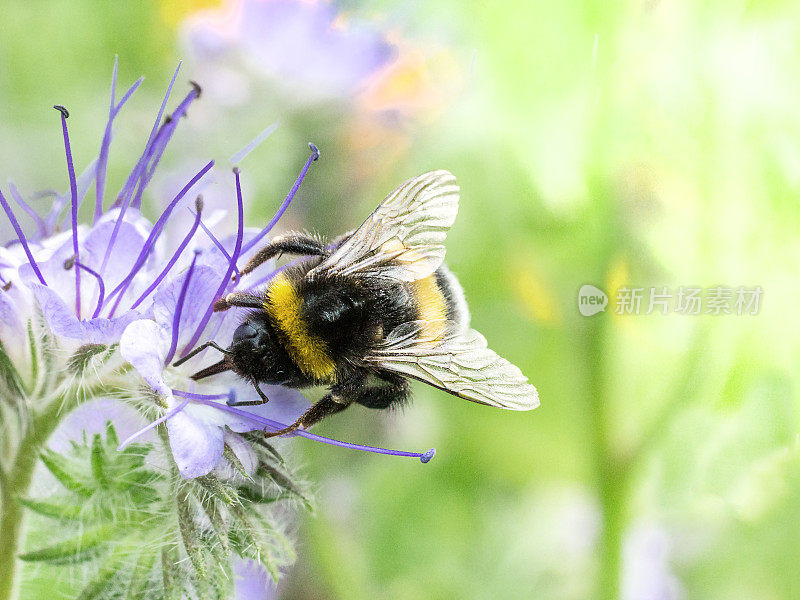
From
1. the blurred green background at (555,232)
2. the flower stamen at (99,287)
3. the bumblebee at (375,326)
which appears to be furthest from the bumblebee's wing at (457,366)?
the blurred green background at (555,232)

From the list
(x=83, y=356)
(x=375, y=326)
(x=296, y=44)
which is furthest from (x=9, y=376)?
(x=296, y=44)

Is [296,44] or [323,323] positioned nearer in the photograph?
[323,323]

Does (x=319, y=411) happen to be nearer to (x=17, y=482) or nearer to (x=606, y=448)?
(x=17, y=482)

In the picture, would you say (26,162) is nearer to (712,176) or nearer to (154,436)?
(154,436)

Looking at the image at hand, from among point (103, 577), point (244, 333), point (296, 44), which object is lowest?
point (103, 577)

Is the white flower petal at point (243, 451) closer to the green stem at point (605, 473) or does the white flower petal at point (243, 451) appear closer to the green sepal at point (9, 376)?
the green sepal at point (9, 376)

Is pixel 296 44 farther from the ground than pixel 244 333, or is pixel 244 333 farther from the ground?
pixel 296 44

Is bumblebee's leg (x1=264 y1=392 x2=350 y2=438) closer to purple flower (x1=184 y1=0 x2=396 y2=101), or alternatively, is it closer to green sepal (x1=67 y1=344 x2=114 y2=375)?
green sepal (x1=67 y1=344 x2=114 y2=375)

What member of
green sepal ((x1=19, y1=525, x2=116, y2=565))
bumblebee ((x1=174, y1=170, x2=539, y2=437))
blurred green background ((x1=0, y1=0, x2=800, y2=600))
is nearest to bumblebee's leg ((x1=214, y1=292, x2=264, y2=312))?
bumblebee ((x1=174, y1=170, x2=539, y2=437))
